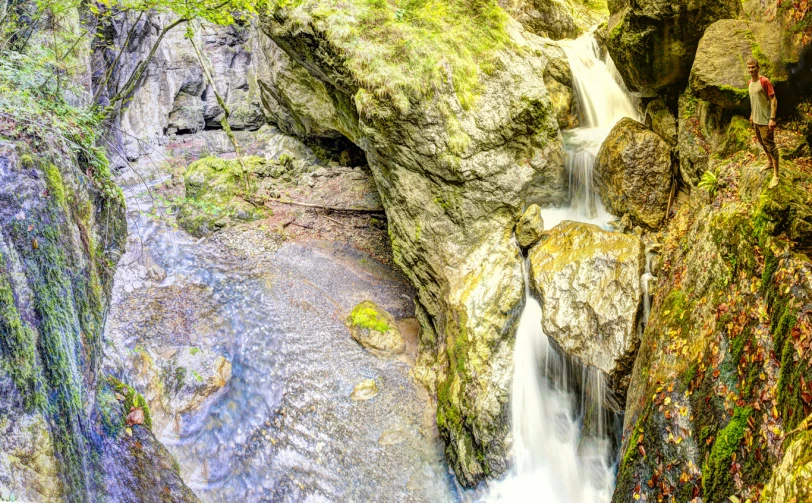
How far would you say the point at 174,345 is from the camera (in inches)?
345

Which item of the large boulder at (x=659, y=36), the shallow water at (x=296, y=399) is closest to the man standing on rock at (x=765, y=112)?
the large boulder at (x=659, y=36)

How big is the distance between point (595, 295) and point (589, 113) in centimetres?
569

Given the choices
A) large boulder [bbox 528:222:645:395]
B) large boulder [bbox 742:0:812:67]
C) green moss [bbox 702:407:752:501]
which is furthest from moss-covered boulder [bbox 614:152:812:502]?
large boulder [bbox 742:0:812:67]

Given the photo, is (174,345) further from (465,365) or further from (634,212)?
(634,212)

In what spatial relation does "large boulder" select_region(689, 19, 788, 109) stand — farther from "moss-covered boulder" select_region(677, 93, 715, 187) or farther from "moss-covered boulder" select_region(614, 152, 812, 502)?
"moss-covered boulder" select_region(614, 152, 812, 502)

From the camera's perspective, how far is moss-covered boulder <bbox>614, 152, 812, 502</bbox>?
3.71 meters

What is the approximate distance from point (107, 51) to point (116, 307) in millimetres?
13987

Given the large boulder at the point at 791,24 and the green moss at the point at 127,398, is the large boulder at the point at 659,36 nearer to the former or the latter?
the large boulder at the point at 791,24

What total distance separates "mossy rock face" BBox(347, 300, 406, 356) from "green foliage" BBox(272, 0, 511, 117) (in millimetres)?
4680

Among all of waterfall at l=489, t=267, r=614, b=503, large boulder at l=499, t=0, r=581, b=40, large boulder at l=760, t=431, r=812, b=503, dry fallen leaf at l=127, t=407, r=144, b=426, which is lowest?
waterfall at l=489, t=267, r=614, b=503

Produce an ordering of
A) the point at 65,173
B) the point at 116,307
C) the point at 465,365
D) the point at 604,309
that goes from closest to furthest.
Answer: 1. the point at 65,173
2. the point at 604,309
3. the point at 465,365
4. the point at 116,307

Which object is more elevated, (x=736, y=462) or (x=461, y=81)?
(x=461, y=81)

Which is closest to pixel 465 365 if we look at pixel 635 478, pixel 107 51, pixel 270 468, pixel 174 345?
pixel 635 478

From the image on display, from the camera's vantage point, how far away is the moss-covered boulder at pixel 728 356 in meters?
3.71
